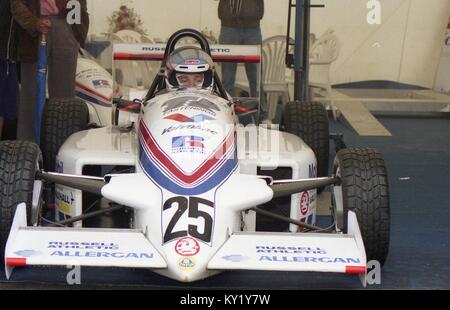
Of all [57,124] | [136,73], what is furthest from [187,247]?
[136,73]

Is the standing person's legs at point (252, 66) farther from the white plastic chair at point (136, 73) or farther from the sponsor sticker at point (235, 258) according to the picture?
the sponsor sticker at point (235, 258)

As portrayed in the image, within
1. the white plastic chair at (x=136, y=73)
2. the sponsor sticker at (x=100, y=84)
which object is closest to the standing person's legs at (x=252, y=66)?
the white plastic chair at (x=136, y=73)

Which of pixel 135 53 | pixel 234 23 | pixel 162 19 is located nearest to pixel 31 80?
pixel 135 53

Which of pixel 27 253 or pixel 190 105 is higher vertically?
pixel 190 105

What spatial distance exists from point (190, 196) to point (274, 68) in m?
5.64

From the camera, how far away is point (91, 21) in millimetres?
9258

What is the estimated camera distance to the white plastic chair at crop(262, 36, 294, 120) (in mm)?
9312

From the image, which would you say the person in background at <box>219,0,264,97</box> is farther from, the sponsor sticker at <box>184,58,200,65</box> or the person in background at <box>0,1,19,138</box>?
the sponsor sticker at <box>184,58,200,65</box>

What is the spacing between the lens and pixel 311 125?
5676 mm

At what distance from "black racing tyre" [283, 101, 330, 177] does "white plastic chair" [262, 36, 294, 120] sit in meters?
3.46

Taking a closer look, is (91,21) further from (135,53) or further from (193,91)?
(193,91)

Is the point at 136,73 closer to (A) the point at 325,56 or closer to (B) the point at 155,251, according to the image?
(A) the point at 325,56

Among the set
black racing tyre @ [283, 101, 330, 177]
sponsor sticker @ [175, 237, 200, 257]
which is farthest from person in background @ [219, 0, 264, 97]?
sponsor sticker @ [175, 237, 200, 257]

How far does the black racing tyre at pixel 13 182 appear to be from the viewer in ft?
13.6
